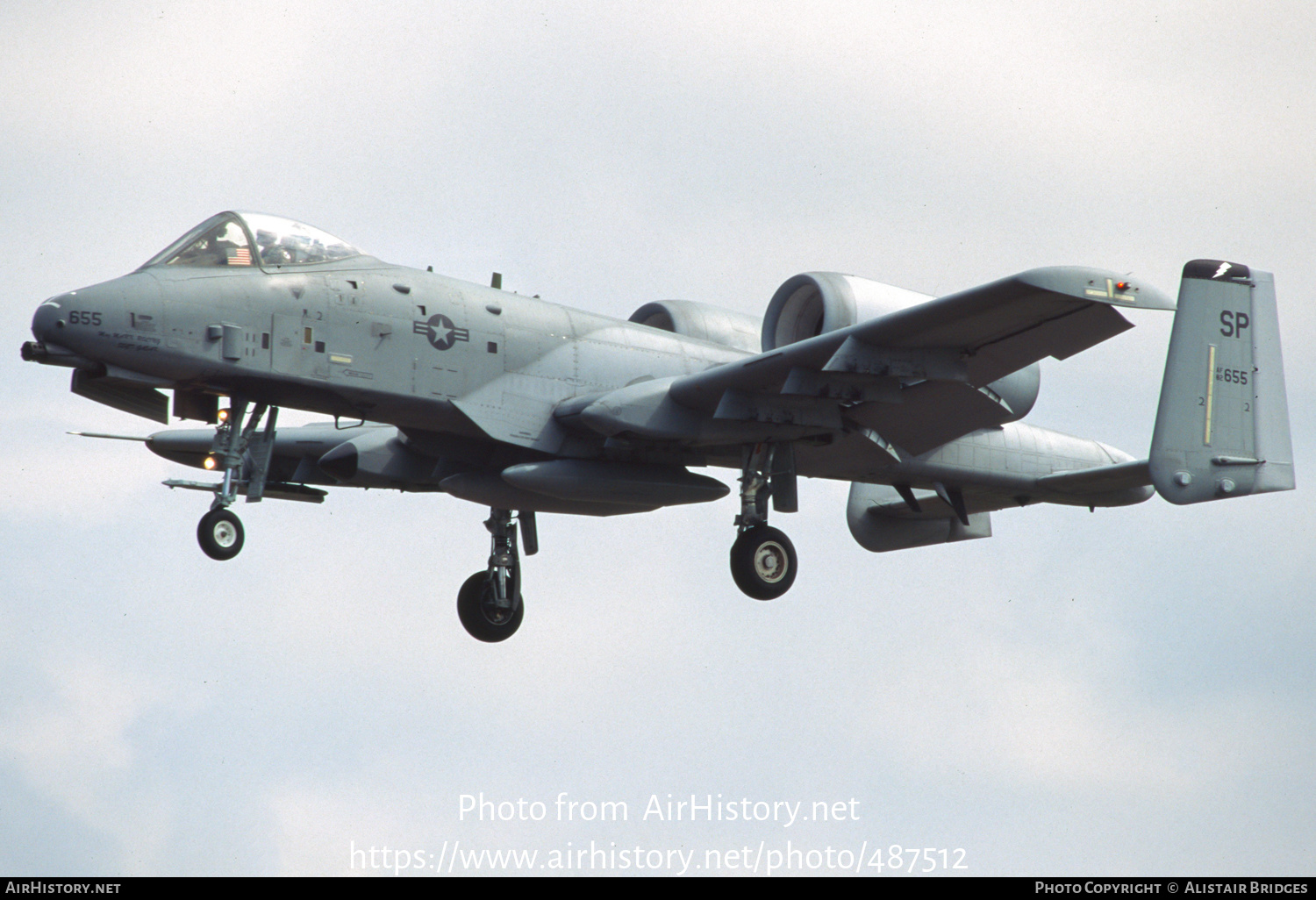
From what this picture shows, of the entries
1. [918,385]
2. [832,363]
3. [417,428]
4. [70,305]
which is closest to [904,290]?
[918,385]

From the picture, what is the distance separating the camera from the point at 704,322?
73.3 feet

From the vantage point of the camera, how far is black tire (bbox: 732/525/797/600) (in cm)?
2027

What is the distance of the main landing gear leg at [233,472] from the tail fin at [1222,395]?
1058 cm

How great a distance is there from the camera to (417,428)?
20.1 m

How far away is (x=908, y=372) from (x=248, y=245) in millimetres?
7724

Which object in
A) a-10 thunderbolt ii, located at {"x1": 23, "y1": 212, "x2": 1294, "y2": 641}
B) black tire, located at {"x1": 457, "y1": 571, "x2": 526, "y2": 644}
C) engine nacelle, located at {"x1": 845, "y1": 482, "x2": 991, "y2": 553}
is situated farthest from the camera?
engine nacelle, located at {"x1": 845, "y1": 482, "x2": 991, "y2": 553}

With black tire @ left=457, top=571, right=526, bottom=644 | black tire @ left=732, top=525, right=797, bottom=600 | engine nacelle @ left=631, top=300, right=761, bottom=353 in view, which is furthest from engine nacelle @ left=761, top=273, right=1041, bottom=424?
black tire @ left=457, top=571, right=526, bottom=644

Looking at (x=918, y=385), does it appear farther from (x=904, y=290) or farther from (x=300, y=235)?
(x=300, y=235)

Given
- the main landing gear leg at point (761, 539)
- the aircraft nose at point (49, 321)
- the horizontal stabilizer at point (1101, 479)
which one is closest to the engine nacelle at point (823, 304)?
the main landing gear leg at point (761, 539)

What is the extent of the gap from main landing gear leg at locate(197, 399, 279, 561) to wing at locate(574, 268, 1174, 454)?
381cm

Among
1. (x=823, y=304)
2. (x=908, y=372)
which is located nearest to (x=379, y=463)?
(x=823, y=304)

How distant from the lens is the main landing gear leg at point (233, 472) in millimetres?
17984

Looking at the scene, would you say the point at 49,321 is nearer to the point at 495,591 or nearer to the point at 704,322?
the point at 495,591

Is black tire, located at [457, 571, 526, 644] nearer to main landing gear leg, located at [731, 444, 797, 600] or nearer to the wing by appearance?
main landing gear leg, located at [731, 444, 797, 600]
